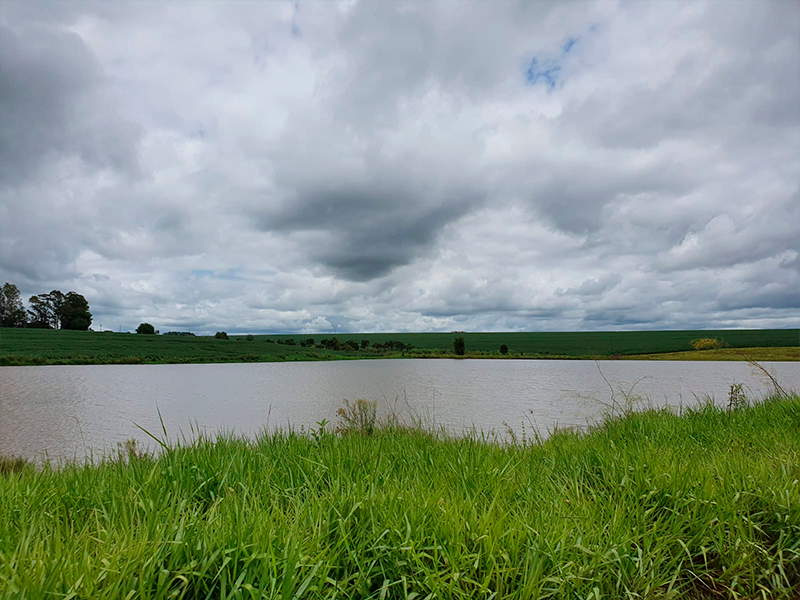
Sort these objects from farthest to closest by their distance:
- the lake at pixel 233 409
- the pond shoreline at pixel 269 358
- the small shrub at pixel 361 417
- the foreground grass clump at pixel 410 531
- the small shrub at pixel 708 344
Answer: the pond shoreline at pixel 269 358, the lake at pixel 233 409, the small shrub at pixel 361 417, the small shrub at pixel 708 344, the foreground grass clump at pixel 410 531

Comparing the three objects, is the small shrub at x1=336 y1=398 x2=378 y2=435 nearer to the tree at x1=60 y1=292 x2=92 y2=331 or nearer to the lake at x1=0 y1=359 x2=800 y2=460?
the lake at x1=0 y1=359 x2=800 y2=460

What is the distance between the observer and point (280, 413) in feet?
47.7

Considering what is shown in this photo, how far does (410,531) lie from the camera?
2.20m

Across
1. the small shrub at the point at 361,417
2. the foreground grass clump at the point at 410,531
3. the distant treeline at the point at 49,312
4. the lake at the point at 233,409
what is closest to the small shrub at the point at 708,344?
the lake at the point at 233,409

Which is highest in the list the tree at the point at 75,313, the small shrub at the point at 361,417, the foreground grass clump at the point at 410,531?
the tree at the point at 75,313

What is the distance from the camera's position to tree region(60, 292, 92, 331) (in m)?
69.7

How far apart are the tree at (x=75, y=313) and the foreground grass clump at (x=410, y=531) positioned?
8486 cm

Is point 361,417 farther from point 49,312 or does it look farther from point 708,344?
point 49,312

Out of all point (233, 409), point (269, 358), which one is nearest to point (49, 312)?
point (269, 358)

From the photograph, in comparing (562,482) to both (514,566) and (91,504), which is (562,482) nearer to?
(514,566)

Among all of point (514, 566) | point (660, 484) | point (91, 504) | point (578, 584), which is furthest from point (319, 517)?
point (660, 484)

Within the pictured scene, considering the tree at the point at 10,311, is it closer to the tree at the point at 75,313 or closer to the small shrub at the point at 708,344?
the tree at the point at 75,313

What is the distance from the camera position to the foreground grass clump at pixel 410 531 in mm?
1821

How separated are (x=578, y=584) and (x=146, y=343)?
77312 millimetres
